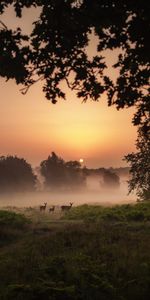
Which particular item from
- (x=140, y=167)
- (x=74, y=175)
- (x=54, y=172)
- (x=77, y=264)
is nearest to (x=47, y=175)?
(x=54, y=172)

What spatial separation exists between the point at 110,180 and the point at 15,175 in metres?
33.4

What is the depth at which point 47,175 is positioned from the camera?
11656 centimetres

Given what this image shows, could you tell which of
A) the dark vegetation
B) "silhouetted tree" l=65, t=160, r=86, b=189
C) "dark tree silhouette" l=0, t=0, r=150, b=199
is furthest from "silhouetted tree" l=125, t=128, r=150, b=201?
"silhouetted tree" l=65, t=160, r=86, b=189

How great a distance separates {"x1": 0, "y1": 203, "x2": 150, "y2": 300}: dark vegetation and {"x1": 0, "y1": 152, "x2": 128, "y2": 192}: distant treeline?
271 ft

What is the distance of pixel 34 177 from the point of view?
113 m

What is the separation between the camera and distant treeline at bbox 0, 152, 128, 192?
109438 millimetres

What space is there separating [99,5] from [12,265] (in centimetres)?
964

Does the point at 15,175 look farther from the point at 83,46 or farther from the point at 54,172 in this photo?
the point at 83,46

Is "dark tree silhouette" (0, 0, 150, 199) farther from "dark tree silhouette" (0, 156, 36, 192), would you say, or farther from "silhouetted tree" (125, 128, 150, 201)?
"dark tree silhouette" (0, 156, 36, 192)

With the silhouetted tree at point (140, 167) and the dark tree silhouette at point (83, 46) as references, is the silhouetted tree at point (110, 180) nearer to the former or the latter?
the silhouetted tree at point (140, 167)

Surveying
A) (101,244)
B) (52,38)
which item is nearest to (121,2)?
(52,38)

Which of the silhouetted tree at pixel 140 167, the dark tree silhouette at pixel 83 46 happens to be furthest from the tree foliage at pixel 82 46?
the silhouetted tree at pixel 140 167

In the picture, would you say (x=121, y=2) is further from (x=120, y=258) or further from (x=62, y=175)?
(x=62, y=175)

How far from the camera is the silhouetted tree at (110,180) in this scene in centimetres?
12731
